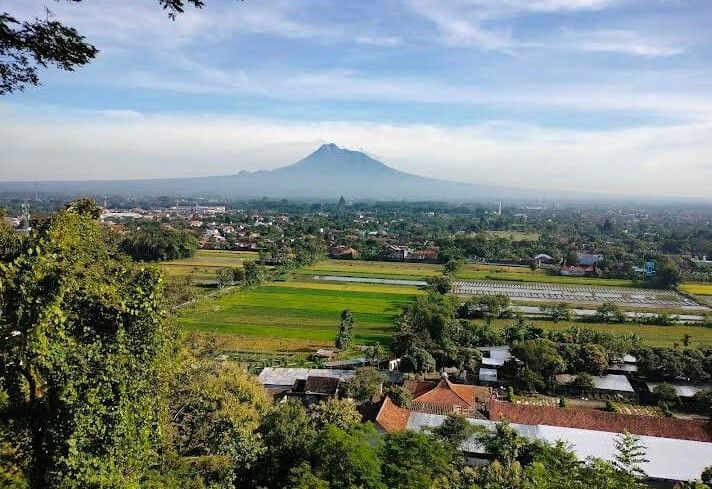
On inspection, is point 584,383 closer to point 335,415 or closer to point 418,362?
point 418,362

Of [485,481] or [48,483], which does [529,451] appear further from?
[48,483]

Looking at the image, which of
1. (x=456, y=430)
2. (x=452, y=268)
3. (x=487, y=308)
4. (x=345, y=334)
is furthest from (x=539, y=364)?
(x=452, y=268)

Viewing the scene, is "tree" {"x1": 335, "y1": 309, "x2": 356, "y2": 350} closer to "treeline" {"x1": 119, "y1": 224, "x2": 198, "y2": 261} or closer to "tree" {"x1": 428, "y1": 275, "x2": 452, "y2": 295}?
"tree" {"x1": 428, "y1": 275, "x2": 452, "y2": 295}

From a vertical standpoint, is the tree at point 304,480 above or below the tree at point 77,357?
below

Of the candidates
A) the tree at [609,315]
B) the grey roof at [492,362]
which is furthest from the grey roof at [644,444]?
the tree at [609,315]

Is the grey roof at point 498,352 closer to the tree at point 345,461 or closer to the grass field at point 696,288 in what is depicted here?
the tree at point 345,461
